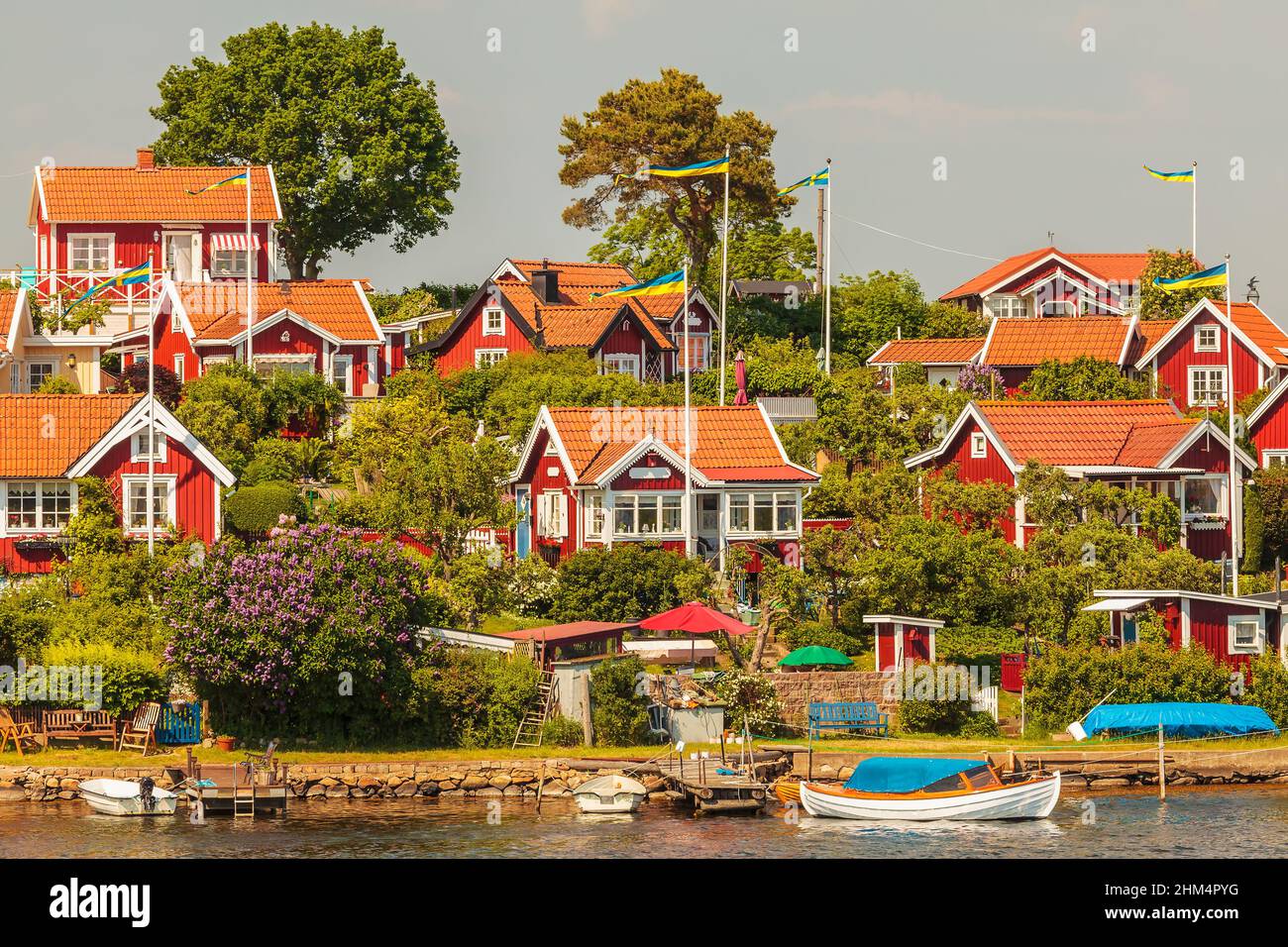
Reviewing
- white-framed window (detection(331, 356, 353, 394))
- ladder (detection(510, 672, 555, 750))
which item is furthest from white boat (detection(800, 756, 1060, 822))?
white-framed window (detection(331, 356, 353, 394))

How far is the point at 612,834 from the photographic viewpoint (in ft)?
127

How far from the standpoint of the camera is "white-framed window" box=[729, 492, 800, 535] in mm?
57875

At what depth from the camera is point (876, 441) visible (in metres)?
65.9

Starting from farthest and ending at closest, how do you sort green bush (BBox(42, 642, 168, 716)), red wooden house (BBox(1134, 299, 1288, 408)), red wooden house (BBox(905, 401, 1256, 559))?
A: red wooden house (BBox(1134, 299, 1288, 408))
red wooden house (BBox(905, 401, 1256, 559))
green bush (BBox(42, 642, 168, 716))

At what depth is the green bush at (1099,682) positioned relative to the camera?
47125 mm

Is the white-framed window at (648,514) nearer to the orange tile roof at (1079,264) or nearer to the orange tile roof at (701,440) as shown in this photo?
the orange tile roof at (701,440)

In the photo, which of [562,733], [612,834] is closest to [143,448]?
[562,733]

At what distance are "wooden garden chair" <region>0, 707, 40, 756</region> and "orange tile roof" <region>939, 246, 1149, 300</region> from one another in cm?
6112

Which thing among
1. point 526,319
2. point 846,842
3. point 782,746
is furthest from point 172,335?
point 846,842

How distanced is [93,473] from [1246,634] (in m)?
32.2

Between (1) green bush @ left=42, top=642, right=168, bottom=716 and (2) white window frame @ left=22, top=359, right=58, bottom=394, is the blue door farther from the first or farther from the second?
(2) white window frame @ left=22, top=359, right=58, bottom=394

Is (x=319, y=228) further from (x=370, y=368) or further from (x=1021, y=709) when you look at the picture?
(x=1021, y=709)

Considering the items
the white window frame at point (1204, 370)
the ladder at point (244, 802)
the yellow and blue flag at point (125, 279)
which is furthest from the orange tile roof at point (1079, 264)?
the ladder at point (244, 802)

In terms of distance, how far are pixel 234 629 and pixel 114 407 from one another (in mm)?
15564
